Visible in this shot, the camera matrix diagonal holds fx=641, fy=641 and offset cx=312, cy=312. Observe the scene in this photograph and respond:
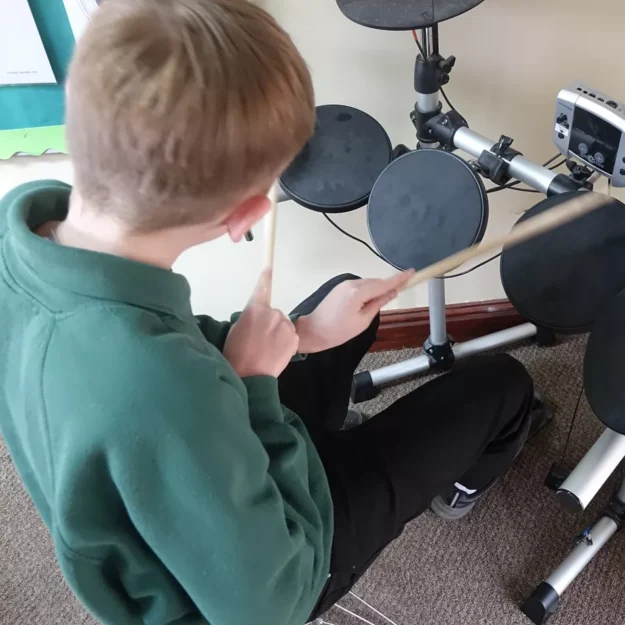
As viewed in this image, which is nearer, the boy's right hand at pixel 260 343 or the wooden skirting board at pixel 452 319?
the boy's right hand at pixel 260 343

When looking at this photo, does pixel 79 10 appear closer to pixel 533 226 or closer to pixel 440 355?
pixel 533 226

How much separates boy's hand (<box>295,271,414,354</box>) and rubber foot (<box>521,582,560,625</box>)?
57cm

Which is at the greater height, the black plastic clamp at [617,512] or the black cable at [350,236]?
the black cable at [350,236]

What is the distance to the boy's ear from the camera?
1.62 feet

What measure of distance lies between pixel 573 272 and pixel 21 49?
30.5 inches

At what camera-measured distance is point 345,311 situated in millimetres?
722

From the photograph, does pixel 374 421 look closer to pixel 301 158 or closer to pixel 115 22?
pixel 301 158

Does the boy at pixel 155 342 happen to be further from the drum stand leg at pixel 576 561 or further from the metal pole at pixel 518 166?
the drum stand leg at pixel 576 561

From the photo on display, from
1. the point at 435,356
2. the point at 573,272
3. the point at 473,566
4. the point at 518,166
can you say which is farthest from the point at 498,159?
the point at 473,566

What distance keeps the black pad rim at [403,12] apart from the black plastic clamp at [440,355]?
72cm

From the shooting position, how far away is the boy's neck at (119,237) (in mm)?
480

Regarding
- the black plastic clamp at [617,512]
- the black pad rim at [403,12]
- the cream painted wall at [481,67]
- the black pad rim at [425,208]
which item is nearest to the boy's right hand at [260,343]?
the black pad rim at [425,208]

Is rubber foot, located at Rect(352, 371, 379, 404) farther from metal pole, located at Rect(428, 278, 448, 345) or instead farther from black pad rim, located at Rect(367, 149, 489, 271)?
black pad rim, located at Rect(367, 149, 489, 271)

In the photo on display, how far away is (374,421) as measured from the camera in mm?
777
